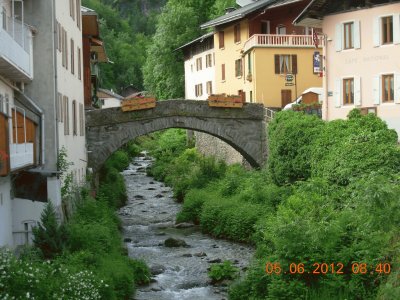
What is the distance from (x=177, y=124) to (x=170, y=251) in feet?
34.5

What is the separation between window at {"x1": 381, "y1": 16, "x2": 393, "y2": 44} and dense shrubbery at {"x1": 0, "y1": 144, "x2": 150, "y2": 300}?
14456 millimetres

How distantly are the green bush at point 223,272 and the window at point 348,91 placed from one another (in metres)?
12.1

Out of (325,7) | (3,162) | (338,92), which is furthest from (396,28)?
(3,162)

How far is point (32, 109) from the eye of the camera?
78.0 feet

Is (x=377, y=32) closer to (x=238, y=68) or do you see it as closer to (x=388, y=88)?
(x=388, y=88)

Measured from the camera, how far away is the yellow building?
46594 millimetres

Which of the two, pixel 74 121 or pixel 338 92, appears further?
pixel 338 92

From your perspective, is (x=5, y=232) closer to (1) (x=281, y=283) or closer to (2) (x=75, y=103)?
(1) (x=281, y=283)

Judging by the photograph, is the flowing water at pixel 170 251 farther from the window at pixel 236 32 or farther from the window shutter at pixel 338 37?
the window at pixel 236 32

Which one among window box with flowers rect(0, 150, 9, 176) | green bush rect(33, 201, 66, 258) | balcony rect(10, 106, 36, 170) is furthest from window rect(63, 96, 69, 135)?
window box with flowers rect(0, 150, 9, 176)

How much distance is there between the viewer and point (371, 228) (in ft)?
62.8

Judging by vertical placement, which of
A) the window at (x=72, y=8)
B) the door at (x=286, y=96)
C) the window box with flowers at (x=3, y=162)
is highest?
the window at (x=72, y=8)

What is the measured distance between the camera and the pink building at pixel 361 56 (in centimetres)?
→ 3111
